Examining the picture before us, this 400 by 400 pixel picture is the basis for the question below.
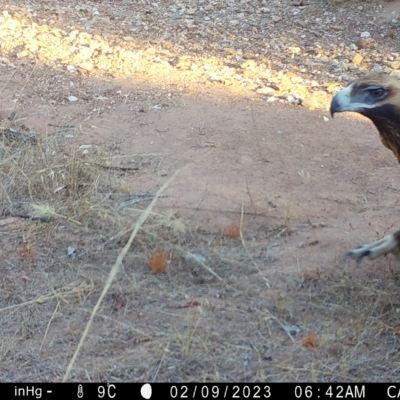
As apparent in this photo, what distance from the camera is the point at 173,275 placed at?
386cm

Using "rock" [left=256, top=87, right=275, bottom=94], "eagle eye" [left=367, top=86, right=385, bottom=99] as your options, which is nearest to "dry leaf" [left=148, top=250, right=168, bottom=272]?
"eagle eye" [left=367, top=86, right=385, bottom=99]

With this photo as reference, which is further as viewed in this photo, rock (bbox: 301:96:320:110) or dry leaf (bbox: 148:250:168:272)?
rock (bbox: 301:96:320:110)

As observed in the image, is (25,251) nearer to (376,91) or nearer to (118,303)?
(118,303)

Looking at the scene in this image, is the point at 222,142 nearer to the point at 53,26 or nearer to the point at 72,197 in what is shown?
the point at 72,197

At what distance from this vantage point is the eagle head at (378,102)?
3564mm

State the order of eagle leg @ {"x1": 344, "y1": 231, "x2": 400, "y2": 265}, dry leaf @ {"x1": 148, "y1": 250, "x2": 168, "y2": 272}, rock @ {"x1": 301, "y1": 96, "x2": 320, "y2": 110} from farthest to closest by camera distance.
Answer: rock @ {"x1": 301, "y1": 96, "x2": 320, "y2": 110}, dry leaf @ {"x1": 148, "y1": 250, "x2": 168, "y2": 272}, eagle leg @ {"x1": 344, "y1": 231, "x2": 400, "y2": 265}

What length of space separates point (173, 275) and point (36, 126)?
244 centimetres

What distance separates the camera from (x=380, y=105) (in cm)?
357

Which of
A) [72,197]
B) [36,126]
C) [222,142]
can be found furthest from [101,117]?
[72,197]

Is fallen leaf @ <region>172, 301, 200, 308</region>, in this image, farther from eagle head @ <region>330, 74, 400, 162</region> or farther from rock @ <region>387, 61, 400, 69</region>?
rock @ <region>387, 61, 400, 69</region>

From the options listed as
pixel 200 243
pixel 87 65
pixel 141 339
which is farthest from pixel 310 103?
pixel 141 339
